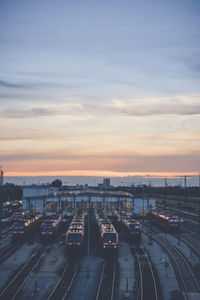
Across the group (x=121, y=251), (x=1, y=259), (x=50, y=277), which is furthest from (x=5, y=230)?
(x=50, y=277)

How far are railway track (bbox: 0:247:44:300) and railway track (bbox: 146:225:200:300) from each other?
49.4 feet

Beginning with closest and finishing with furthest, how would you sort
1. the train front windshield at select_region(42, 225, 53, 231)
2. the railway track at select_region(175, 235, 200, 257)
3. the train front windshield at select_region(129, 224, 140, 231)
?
the railway track at select_region(175, 235, 200, 257) < the train front windshield at select_region(129, 224, 140, 231) < the train front windshield at select_region(42, 225, 53, 231)

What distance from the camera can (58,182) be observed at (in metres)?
191

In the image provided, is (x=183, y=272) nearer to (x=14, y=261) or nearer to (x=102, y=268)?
(x=102, y=268)

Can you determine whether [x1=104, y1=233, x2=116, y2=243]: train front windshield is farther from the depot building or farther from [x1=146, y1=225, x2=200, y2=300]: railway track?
the depot building

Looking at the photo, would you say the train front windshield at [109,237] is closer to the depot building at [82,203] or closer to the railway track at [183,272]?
the railway track at [183,272]

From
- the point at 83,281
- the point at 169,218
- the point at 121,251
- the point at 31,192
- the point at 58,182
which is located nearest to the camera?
the point at 83,281

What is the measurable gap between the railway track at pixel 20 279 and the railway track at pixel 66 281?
10.8 ft

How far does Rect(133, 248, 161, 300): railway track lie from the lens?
80.7 ft

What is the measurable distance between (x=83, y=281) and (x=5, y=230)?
3521 centimetres

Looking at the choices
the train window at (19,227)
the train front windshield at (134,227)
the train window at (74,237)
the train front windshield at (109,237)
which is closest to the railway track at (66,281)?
the train window at (74,237)

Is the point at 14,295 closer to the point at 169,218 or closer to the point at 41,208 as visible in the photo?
the point at 169,218

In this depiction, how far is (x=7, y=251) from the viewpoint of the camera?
40250 millimetres

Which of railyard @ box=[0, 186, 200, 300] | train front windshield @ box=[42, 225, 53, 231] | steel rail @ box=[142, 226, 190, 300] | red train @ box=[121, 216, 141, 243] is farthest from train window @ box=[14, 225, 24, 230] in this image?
steel rail @ box=[142, 226, 190, 300]
